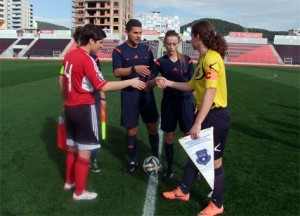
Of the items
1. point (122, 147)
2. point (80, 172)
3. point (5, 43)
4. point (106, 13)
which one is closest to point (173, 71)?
point (80, 172)

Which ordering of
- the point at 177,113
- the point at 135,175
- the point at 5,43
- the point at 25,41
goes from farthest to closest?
the point at 25,41, the point at 5,43, the point at 135,175, the point at 177,113

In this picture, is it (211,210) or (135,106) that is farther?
(135,106)

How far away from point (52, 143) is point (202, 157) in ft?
13.2

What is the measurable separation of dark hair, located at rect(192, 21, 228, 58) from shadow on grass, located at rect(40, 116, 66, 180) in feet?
9.66

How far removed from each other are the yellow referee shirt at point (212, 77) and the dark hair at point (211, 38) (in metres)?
0.06

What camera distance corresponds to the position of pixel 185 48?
210 feet

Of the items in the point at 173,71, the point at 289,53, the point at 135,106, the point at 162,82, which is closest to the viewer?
the point at 162,82

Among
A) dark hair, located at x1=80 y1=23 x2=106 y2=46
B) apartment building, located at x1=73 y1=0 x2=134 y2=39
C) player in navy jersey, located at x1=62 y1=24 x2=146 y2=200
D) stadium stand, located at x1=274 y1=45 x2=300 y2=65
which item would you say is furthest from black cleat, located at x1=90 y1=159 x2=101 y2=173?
apartment building, located at x1=73 y1=0 x2=134 y2=39

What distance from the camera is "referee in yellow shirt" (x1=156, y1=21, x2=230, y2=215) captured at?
3.43 m

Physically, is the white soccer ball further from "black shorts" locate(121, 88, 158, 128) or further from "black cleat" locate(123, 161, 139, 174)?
"black shorts" locate(121, 88, 158, 128)

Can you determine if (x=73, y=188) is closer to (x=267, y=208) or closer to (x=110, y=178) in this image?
(x=110, y=178)

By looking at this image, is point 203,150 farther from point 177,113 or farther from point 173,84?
point 177,113

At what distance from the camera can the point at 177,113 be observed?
4.89 meters

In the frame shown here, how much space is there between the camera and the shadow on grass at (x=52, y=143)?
5695 mm
